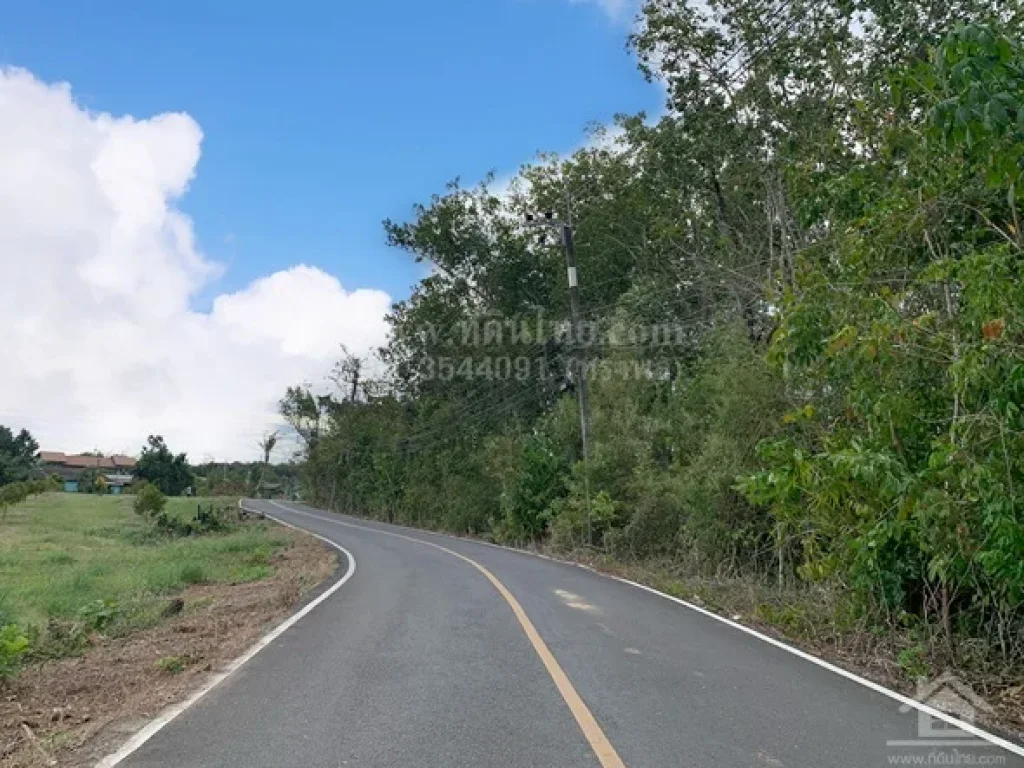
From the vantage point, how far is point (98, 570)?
872 inches

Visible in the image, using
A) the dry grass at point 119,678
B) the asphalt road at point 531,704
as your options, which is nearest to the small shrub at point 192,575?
the dry grass at point 119,678

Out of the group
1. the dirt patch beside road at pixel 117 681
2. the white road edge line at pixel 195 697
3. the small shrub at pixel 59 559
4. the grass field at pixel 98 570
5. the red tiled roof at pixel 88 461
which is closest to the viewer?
the white road edge line at pixel 195 697

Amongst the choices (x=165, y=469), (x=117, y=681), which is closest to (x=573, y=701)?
(x=117, y=681)

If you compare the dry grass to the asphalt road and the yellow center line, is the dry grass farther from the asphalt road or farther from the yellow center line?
the yellow center line

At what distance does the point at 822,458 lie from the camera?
8.66 metres

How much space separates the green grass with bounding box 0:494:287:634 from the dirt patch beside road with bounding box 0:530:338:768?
121 cm

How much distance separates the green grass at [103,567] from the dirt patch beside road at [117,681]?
3.98 ft

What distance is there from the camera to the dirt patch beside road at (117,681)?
5.87 metres

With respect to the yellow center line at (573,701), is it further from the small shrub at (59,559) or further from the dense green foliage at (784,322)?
the small shrub at (59,559)

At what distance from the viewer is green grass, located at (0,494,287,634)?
13.6 meters

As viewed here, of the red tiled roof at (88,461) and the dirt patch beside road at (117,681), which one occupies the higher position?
the red tiled roof at (88,461)

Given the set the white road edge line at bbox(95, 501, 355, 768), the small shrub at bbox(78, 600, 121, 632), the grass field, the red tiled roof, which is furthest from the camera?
the red tiled roof

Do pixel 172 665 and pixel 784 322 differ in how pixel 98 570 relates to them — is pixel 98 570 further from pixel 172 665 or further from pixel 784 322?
pixel 784 322

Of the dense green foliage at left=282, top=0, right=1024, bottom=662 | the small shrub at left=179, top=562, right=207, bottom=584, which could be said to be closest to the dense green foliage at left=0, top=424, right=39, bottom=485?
the dense green foliage at left=282, top=0, right=1024, bottom=662
